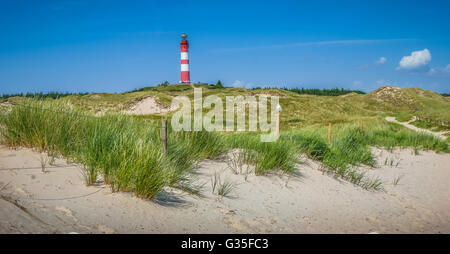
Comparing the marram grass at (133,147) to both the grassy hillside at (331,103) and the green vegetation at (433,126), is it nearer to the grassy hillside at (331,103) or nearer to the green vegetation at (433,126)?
the grassy hillside at (331,103)

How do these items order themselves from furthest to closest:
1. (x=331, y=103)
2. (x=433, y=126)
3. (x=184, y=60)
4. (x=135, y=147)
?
1. (x=184, y=60)
2. (x=331, y=103)
3. (x=433, y=126)
4. (x=135, y=147)

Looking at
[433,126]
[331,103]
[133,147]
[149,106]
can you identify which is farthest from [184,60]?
[133,147]

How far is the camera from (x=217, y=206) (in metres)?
5.32

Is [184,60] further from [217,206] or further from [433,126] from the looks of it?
[217,206]

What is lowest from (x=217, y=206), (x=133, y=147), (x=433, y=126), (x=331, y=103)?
(x=217, y=206)

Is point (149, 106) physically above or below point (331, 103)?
below

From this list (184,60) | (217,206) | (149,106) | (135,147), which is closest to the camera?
(135,147)

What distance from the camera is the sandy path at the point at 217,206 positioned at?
3.85m

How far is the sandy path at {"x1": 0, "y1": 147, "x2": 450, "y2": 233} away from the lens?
385cm

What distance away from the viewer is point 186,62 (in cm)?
7338

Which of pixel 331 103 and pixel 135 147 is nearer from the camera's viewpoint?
pixel 135 147

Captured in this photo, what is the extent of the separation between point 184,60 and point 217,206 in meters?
69.9

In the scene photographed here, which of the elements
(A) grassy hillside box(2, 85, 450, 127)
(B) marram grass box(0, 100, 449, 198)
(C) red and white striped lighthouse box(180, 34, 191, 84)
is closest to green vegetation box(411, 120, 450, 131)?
(A) grassy hillside box(2, 85, 450, 127)

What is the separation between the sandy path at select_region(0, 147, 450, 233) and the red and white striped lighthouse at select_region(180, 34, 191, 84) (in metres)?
65.8
